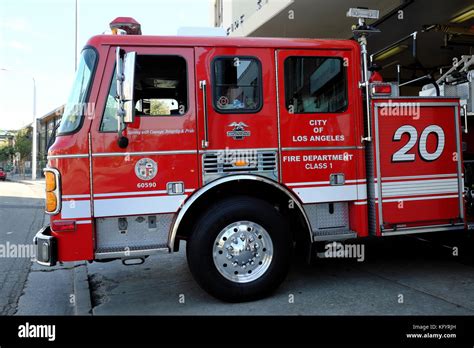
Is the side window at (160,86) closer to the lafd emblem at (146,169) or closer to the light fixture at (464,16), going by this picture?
the lafd emblem at (146,169)

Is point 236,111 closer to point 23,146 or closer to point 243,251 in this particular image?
point 243,251

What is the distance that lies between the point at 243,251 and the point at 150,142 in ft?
4.94

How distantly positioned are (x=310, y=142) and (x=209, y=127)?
3.76 feet

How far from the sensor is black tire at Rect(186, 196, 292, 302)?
166 inches

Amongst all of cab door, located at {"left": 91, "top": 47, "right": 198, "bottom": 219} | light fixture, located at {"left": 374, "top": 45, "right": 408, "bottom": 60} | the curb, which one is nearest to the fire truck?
cab door, located at {"left": 91, "top": 47, "right": 198, "bottom": 219}

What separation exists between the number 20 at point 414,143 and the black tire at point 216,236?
5.22 ft

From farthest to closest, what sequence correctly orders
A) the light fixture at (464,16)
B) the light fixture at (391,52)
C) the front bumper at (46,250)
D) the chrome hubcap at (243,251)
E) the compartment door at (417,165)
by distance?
the light fixture at (464,16), the light fixture at (391,52), the compartment door at (417,165), the chrome hubcap at (243,251), the front bumper at (46,250)

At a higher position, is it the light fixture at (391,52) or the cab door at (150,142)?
the light fixture at (391,52)

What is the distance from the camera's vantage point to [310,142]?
4.58 metres

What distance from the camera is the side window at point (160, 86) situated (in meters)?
4.27

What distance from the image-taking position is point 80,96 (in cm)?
423

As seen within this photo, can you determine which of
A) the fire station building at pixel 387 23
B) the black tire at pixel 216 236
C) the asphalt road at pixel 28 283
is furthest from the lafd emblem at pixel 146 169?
the fire station building at pixel 387 23

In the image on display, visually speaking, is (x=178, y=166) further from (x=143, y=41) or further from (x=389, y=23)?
(x=389, y=23)
